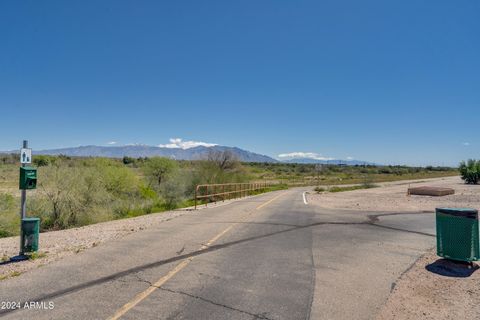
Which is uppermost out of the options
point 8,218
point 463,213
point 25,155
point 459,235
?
point 25,155

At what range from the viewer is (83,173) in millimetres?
19078

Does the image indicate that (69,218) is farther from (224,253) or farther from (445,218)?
(445,218)

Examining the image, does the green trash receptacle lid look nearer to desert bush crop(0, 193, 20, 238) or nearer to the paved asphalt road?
the paved asphalt road

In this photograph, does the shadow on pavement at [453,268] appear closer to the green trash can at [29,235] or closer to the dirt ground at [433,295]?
the dirt ground at [433,295]

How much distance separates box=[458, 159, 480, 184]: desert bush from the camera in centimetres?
4356

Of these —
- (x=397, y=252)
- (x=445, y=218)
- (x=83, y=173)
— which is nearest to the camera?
(x=445, y=218)

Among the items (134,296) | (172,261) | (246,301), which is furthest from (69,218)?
(246,301)

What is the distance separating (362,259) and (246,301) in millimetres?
3855

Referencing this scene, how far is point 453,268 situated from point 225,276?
4.73m

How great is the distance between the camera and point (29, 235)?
8266mm

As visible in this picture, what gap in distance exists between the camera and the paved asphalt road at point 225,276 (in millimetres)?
5195

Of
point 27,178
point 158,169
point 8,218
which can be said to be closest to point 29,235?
point 27,178

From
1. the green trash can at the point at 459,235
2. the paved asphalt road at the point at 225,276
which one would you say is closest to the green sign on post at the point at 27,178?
the paved asphalt road at the point at 225,276

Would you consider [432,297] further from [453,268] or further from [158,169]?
[158,169]
